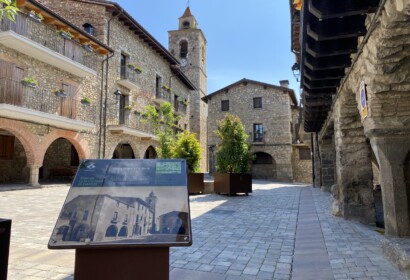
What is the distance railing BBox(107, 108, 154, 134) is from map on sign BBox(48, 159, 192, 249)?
529 inches

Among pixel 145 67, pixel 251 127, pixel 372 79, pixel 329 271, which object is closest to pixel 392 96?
pixel 372 79

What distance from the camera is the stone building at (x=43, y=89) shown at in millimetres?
10297

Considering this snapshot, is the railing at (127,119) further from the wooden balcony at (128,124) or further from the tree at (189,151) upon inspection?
the tree at (189,151)

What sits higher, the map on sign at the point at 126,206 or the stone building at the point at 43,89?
the stone building at the point at 43,89

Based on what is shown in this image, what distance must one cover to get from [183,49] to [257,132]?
522 inches

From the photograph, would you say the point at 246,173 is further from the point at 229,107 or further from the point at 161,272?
the point at 229,107

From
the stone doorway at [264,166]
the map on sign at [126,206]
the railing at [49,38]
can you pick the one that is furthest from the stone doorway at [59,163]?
the map on sign at [126,206]

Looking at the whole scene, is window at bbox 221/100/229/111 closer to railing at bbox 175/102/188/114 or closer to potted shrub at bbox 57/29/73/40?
railing at bbox 175/102/188/114

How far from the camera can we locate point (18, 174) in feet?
45.7

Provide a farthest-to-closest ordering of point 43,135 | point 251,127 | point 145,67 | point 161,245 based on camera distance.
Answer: point 251,127 → point 145,67 → point 43,135 → point 161,245

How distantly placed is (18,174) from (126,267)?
14587 millimetres

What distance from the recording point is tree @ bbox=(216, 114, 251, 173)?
10500 millimetres

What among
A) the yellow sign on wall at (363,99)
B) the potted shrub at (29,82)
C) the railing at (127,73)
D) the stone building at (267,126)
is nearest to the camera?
the yellow sign on wall at (363,99)

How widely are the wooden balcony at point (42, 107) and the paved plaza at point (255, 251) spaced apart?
538cm
